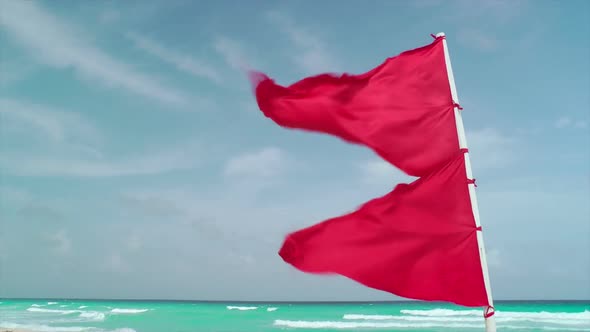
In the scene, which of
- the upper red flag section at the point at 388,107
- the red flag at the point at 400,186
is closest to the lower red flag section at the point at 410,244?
the red flag at the point at 400,186

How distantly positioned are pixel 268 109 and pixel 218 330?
1018 inches

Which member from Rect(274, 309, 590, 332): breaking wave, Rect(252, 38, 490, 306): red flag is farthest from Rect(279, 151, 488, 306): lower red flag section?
Rect(274, 309, 590, 332): breaking wave

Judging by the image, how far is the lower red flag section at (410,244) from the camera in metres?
5.00

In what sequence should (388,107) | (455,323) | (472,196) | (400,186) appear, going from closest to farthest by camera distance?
(472,196) < (400,186) < (388,107) < (455,323)

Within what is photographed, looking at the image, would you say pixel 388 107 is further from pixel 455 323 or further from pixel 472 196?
pixel 455 323

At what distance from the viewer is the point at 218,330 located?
97.3 ft

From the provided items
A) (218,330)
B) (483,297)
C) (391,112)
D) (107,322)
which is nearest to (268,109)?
(391,112)

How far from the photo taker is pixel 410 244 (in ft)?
16.9

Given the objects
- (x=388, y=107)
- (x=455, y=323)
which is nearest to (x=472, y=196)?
(x=388, y=107)

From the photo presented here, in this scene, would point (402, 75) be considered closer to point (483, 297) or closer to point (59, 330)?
point (483, 297)

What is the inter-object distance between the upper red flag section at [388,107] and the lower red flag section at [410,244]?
32 cm

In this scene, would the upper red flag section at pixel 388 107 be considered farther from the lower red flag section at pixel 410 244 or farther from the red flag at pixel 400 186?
the lower red flag section at pixel 410 244

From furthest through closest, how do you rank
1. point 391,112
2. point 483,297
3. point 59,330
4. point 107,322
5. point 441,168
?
1. point 107,322
2. point 59,330
3. point 391,112
4. point 441,168
5. point 483,297

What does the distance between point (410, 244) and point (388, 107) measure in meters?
1.30
